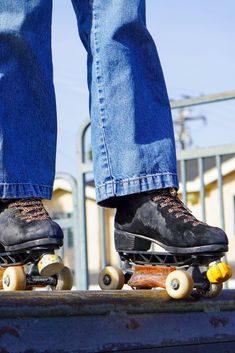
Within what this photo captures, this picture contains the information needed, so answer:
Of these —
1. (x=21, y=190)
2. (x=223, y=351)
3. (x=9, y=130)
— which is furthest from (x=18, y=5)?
(x=223, y=351)

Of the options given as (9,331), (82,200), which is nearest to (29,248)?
(9,331)

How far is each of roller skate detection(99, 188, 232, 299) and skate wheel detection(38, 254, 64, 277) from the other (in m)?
0.30

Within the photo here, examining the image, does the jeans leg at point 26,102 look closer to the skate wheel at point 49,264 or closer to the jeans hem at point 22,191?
the jeans hem at point 22,191

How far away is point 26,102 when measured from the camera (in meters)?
2.41

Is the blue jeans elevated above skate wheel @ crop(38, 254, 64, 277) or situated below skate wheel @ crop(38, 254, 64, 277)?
above

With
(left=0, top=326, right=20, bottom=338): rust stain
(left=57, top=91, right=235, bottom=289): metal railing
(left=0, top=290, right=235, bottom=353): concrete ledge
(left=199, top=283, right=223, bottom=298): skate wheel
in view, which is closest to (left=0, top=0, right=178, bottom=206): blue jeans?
(left=199, top=283, right=223, bottom=298): skate wheel

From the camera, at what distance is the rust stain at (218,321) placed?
224 cm

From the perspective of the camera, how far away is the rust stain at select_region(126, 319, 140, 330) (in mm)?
1986

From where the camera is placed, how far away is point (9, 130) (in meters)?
2.36

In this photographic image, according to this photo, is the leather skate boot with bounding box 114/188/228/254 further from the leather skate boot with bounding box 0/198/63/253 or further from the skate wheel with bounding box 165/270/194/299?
the leather skate boot with bounding box 0/198/63/253

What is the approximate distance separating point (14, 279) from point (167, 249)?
460 mm

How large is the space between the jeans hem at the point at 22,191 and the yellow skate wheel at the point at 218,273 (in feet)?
1.67

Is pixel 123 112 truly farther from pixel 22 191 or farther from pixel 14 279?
pixel 14 279

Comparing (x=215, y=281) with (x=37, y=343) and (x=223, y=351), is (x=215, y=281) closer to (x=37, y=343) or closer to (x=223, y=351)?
(x=223, y=351)
